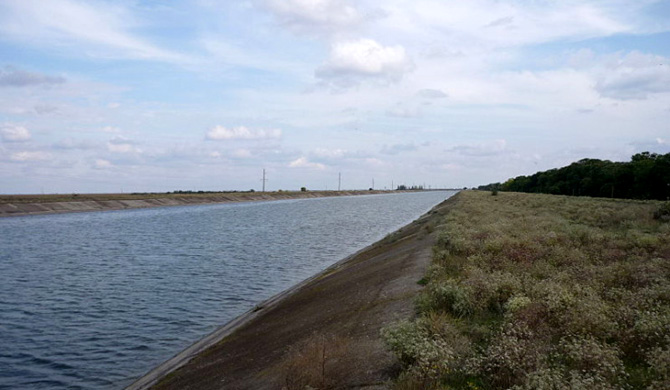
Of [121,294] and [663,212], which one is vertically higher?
[663,212]

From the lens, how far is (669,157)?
60656 millimetres

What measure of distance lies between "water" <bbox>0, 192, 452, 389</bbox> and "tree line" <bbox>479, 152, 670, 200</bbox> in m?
45.4

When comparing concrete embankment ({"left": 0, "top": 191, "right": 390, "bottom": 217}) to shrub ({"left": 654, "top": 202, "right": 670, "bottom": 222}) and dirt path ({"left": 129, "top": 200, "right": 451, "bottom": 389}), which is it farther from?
shrub ({"left": 654, "top": 202, "right": 670, "bottom": 222})

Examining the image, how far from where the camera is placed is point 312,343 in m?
9.48

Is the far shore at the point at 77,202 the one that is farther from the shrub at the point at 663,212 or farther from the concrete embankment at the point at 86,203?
the shrub at the point at 663,212

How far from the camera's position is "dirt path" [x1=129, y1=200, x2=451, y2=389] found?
7.59m

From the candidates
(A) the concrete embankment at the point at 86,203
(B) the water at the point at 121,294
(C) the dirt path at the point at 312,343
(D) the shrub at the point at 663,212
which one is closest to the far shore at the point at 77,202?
(A) the concrete embankment at the point at 86,203

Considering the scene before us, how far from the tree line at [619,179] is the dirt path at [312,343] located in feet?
165

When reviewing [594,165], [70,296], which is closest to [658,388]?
[70,296]

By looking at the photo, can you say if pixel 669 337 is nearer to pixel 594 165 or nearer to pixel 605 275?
pixel 605 275

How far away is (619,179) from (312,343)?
7935cm

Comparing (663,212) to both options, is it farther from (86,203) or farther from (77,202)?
(77,202)

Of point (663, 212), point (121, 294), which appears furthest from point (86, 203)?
point (663, 212)

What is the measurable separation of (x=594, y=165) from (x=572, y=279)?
9626 centimetres
